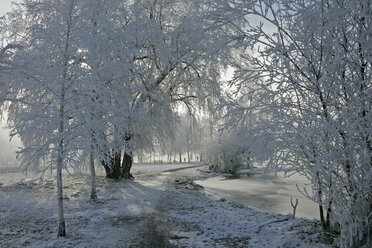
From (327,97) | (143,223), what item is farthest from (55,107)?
(327,97)

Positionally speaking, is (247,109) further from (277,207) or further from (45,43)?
(277,207)

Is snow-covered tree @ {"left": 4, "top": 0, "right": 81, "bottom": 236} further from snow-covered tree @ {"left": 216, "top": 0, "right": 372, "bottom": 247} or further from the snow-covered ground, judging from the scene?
snow-covered tree @ {"left": 216, "top": 0, "right": 372, "bottom": 247}

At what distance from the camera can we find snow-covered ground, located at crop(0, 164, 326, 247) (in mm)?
6117

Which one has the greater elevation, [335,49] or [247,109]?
[335,49]

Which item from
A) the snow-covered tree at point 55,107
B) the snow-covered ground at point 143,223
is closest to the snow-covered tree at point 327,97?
the snow-covered ground at point 143,223

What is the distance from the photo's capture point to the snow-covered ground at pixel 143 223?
241 inches

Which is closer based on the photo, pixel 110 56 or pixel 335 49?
pixel 335 49

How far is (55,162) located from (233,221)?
487 centimetres

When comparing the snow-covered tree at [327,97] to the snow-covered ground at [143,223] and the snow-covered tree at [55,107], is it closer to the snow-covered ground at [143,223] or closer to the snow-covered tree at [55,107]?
the snow-covered ground at [143,223]

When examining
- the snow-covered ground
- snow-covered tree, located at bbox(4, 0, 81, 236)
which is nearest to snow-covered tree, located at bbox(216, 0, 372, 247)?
the snow-covered ground

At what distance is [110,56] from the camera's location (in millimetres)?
9797

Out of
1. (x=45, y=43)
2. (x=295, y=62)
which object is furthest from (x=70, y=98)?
(x=295, y=62)

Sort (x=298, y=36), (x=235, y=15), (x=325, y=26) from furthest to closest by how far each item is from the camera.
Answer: (x=235, y=15) < (x=298, y=36) < (x=325, y=26)

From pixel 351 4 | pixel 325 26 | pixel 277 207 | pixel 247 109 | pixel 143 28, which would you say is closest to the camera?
pixel 351 4
